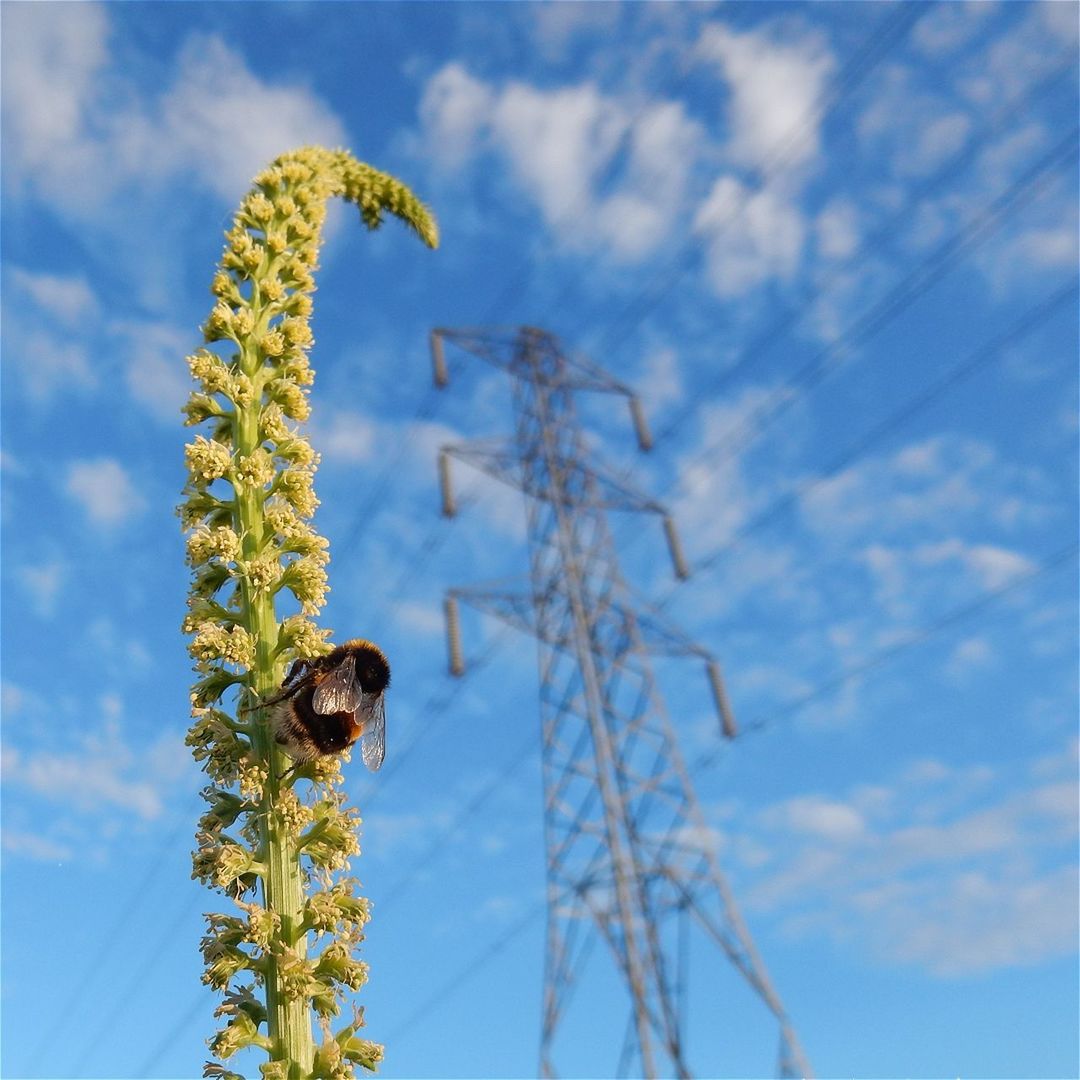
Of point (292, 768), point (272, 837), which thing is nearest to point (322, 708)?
point (292, 768)

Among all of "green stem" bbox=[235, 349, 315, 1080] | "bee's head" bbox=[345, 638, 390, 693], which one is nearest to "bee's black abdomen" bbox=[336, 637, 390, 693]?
"bee's head" bbox=[345, 638, 390, 693]

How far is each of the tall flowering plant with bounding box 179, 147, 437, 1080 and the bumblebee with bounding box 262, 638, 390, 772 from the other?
7 centimetres

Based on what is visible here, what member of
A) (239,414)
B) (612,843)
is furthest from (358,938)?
(612,843)

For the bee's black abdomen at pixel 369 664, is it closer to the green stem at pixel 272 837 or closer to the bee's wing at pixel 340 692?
the bee's wing at pixel 340 692

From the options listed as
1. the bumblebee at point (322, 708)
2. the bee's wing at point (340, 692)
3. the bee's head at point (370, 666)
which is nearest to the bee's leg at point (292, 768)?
the bumblebee at point (322, 708)

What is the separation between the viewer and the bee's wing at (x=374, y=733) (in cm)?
522

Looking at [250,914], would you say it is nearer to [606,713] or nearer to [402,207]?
[402,207]

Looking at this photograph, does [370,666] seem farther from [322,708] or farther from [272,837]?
[272,837]

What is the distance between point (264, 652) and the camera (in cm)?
494

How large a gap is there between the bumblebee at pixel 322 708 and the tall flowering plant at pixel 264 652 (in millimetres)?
73

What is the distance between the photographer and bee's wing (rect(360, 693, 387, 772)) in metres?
5.22

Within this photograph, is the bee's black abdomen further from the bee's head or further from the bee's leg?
the bee's leg

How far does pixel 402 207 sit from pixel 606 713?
1823 centimetres

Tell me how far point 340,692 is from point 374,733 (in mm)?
623
